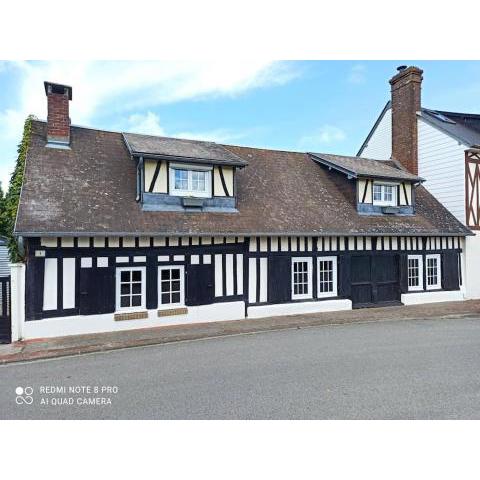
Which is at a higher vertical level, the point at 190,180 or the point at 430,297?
the point at 190,180

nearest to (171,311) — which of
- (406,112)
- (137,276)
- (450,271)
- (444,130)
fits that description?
(137,276)

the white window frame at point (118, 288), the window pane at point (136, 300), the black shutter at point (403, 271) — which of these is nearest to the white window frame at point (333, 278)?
the black shutter at point (403, 271)

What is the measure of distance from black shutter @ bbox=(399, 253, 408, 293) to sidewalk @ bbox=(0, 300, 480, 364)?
74 centimetres

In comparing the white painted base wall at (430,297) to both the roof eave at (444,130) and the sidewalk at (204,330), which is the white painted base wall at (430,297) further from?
the roof eave at (444,130)

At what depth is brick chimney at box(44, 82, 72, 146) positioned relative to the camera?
9953mm

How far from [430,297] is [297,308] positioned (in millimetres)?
5144

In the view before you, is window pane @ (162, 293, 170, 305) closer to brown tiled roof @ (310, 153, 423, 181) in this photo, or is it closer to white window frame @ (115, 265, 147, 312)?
white window frame @ (115, 265, 147, 312)

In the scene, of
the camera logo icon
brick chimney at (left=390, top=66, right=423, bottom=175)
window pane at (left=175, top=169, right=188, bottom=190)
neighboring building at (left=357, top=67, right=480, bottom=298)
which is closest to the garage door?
neighboring building at (left=357, top=67, right=480, bottom=298)

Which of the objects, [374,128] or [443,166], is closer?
[443,166]

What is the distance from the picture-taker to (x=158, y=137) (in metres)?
11.2

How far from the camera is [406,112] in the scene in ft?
49.1

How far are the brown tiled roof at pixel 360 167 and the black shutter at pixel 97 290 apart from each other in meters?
8.16

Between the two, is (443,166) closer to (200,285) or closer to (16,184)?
(200,285)

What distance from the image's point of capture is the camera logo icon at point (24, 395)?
4652mm
